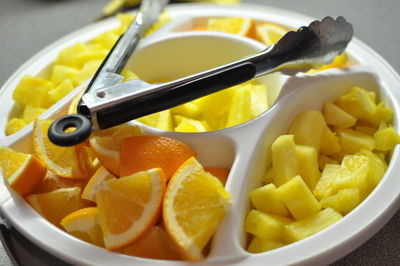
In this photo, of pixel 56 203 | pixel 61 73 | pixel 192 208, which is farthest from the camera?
pixel 61 73

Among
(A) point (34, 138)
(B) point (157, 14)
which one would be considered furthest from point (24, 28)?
(A) point (34, 138)

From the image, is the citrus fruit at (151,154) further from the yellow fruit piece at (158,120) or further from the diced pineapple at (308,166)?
the diced pineapple at (308,166)

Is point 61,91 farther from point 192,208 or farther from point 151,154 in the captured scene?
point 192,208

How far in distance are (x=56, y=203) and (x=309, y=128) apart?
0.53 metres

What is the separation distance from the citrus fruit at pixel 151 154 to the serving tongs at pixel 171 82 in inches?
1.9

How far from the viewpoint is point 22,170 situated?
0.93 meters

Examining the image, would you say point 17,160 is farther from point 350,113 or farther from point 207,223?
point 350,113

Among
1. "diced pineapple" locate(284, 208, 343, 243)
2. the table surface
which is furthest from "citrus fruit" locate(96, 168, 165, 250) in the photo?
the table surface

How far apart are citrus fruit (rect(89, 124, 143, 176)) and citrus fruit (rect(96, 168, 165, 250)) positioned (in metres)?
0.08

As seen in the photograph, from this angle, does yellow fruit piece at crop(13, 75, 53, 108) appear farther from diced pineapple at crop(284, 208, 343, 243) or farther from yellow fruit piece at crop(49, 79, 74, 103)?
diced pineapple at crop(284, 208, 343, 243)

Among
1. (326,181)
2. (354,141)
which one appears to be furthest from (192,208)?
(354,141)

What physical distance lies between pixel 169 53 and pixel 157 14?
0.14m

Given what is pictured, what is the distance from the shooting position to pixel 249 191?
38.1 inches

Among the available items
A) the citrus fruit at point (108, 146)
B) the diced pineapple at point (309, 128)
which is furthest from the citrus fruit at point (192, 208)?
the diced pineapple at point (309, 128)
